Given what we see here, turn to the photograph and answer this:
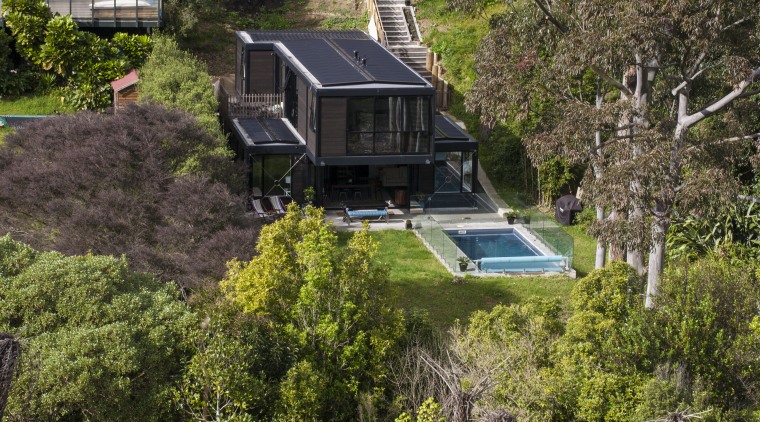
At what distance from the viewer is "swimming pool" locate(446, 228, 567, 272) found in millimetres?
32156

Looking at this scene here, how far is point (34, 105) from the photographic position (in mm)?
45188

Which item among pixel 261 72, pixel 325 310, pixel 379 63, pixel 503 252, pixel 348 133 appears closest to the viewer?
pixel 325 310

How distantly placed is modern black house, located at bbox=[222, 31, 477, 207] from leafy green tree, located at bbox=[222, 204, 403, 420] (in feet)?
47.1

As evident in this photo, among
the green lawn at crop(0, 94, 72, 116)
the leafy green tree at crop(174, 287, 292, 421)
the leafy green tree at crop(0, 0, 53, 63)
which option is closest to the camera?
the leafy green tree at crop(174, 287, 292, 421)

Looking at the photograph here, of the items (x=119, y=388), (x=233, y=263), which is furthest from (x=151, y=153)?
(x=119, y=388)

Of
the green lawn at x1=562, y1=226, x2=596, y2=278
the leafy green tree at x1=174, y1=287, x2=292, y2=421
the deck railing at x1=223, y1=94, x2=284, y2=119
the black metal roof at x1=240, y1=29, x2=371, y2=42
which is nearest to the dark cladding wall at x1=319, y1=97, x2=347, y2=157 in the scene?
the deck railing at x1=223, y1=94, x2=284, y2=119

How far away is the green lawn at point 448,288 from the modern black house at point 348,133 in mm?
4694

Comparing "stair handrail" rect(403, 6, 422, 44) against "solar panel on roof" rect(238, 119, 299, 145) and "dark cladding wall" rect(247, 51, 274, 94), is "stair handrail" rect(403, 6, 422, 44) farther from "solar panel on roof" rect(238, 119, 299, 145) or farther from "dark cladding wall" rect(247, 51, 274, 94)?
"solar panel on roof" rect(238, 119, 299, 145)

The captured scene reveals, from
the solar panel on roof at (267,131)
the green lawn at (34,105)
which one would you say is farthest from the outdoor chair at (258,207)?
the green lawn at (34,105)

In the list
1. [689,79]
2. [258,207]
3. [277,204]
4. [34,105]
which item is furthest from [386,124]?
[34,105]

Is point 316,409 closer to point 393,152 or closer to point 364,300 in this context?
point 364,300

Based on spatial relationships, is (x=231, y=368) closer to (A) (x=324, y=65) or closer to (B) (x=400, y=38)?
(A) (x=324, y=65)

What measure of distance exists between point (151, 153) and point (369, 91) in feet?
30.6

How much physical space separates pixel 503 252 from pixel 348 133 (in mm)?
6426
